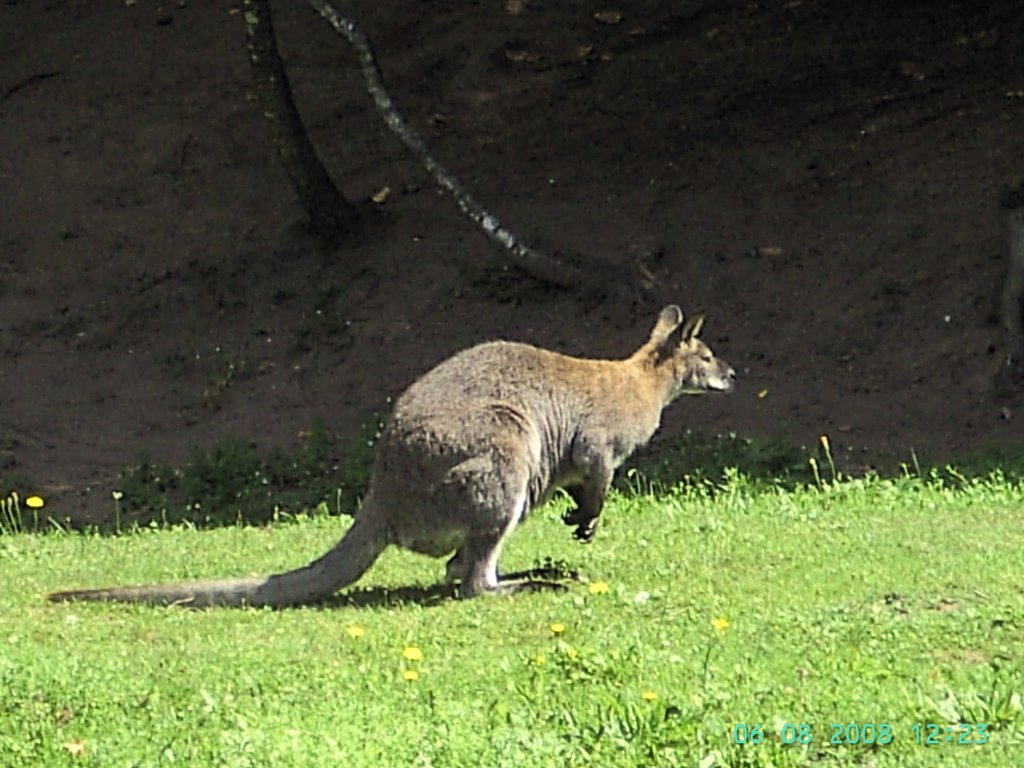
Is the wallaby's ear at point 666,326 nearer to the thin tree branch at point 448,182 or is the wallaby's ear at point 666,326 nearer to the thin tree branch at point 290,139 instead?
the thin tree branch at point 448,182

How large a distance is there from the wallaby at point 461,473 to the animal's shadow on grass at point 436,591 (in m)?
0.04

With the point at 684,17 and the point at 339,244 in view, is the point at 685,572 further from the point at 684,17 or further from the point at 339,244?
the point at 684,17

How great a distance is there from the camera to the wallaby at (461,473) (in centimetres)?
712

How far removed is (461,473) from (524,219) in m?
7.33

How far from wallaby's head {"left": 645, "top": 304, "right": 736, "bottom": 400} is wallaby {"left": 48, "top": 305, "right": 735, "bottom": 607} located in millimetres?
870

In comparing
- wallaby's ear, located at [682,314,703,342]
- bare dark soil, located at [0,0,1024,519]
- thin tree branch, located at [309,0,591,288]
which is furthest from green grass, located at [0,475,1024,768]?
thin tree branch, located at [309,0,591,288]

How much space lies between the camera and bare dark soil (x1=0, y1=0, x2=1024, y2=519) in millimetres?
12430

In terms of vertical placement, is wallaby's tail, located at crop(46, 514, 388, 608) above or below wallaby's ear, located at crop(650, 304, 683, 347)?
below

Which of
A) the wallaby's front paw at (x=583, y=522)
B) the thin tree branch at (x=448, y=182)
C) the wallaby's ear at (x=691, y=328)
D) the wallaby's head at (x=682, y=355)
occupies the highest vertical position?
the thin tree branch at (x=448, y=182)

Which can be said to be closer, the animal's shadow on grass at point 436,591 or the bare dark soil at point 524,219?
the animal's shadow on grass at point 436,591

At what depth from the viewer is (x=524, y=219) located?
14242 millimetres
